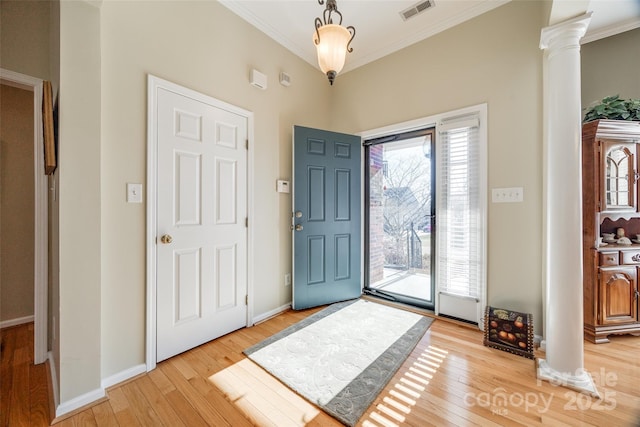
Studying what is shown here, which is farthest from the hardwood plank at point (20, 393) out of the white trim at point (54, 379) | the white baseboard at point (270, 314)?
the white baseboard at point (270, 314)

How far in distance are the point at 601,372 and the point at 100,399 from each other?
3.28 meters

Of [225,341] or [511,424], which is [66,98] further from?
[511,424]

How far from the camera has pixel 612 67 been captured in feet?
8.15

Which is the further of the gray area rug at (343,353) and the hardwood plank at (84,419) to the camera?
the gray area rug at (343,353)

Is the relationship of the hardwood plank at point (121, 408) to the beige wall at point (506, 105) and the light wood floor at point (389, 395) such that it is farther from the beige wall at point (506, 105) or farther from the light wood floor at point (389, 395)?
the beige wall at point (506, 105)

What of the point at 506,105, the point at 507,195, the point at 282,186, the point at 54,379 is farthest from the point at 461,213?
the point at 54,379

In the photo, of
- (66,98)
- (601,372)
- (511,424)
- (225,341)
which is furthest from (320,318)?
(66,98)

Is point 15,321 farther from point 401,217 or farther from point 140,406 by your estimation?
point 401,217

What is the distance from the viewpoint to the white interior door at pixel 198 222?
1890 millimetres

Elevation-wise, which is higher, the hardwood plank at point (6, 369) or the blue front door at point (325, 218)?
the blue front door at point (325, 218)

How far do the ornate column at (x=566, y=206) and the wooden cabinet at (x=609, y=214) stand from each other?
2.93ft

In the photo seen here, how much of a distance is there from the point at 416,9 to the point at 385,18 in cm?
30

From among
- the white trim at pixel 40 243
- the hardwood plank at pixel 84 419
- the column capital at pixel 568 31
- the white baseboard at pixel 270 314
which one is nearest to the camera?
the hardwood plank at pixel 84 419

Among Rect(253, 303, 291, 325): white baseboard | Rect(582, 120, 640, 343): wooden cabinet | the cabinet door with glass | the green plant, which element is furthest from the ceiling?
Rect(253, 303, 291, 325): white baseboard
